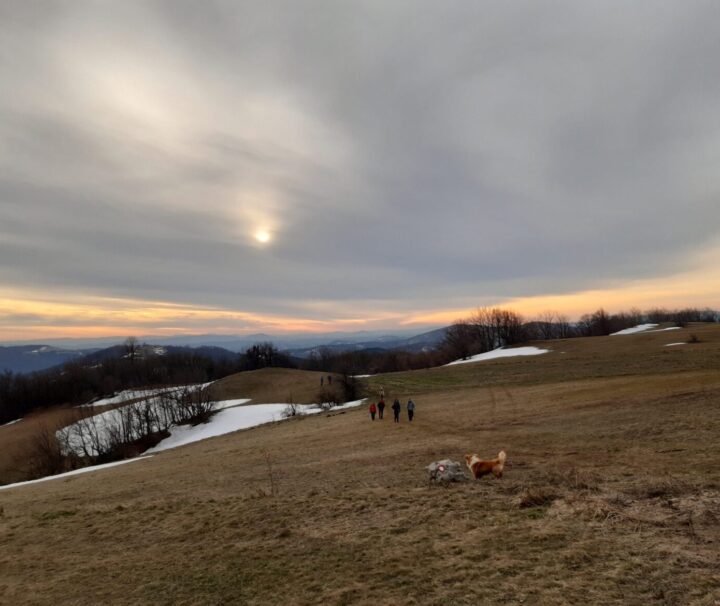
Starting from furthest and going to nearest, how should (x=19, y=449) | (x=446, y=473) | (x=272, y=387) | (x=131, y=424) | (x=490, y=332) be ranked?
(x=490, y=332)
(x=272, y=387)
(x=131, y=424)
(x=19, y=449)
(x=446, y=473)

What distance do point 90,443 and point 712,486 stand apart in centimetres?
6455

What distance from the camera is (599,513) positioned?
8.03 m

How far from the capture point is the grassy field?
6.33 m

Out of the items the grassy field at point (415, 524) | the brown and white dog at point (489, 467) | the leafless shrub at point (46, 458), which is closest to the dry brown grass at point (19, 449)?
the leafless shrub at point (46, 458)

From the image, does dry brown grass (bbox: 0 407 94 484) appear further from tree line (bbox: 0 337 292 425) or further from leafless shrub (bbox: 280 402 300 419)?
leafless shrub (bbox: 280 402 300 419)

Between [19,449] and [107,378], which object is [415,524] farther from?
[107,378]

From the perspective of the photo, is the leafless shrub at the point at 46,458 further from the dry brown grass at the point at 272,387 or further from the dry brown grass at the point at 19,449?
the dry brown grass at the point at 272,387

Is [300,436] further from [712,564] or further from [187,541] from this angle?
[712,564]

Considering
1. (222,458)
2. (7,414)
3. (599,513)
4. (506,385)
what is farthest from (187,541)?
(7,414)

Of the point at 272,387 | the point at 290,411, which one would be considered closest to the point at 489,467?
the point at 290,411

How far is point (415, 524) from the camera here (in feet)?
30.1

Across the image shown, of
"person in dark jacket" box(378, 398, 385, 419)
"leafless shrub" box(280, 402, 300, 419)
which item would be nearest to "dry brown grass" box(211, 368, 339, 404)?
"leafless shrub" box(280, 402, 300, 419)

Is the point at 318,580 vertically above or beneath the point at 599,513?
beneath

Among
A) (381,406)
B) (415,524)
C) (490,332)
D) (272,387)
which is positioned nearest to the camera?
(415,524)
